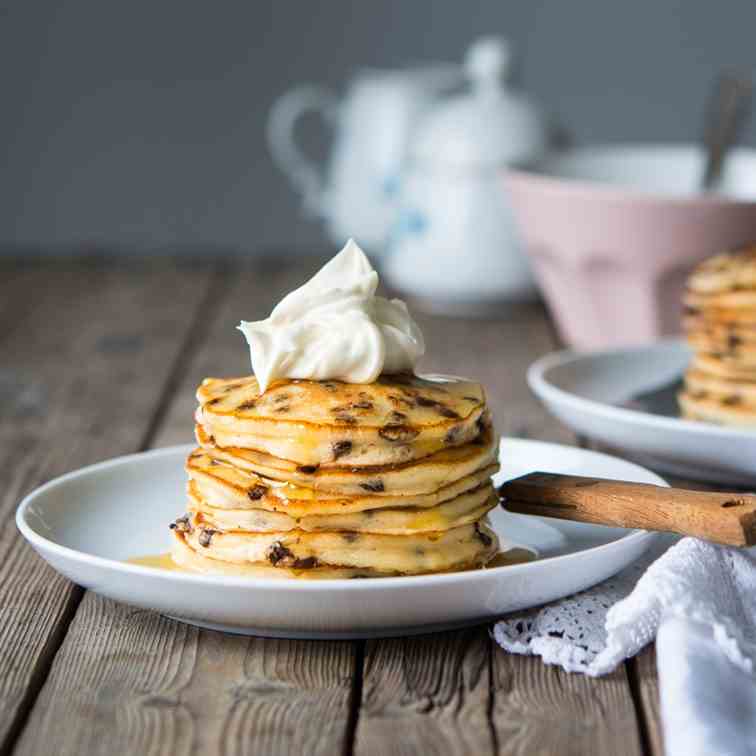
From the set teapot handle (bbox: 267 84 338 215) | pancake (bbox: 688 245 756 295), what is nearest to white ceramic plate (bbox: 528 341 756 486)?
pancake (bbox: 688 245 756 295)

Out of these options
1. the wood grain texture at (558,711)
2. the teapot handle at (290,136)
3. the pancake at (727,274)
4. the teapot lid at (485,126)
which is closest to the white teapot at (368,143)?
the teapot handle at (290,136)

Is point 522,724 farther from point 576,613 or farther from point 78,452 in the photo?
point 78,452

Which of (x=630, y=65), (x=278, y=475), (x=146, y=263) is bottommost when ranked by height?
(x=146, y=263)

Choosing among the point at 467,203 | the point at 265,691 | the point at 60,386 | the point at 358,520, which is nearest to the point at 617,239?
the point at 467,203

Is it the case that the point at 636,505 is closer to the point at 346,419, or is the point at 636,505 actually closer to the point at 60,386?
the point at 346,419

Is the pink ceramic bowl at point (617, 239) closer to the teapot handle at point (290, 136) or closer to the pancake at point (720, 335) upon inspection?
the pancake at point (720, 335)

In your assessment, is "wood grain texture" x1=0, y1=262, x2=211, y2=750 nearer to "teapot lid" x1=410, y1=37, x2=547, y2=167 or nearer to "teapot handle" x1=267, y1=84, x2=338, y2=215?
"teapot handle" x1=267, y1=84, x2=338, y2=215

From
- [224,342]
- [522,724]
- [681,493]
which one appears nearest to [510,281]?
[224,342]
